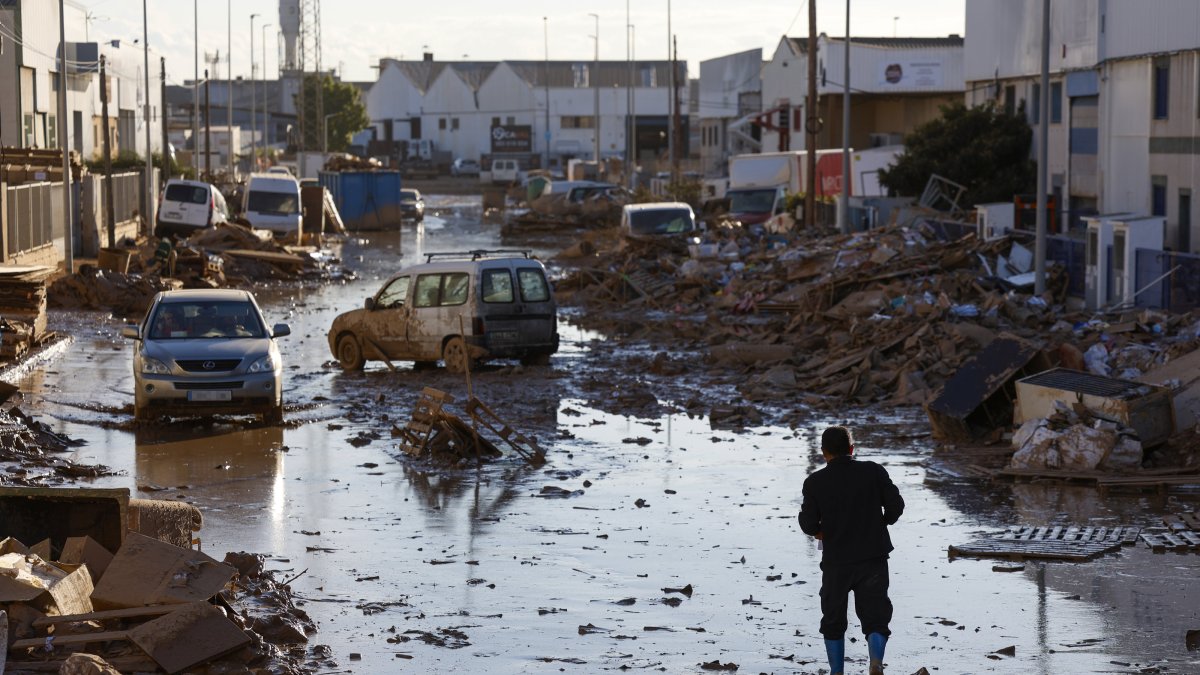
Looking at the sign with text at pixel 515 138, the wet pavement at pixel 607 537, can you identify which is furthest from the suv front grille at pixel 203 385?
the sign with text at pixel 515 138

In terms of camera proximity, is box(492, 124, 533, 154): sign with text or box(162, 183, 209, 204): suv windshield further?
box(492, 124, 533, 154): sign with text

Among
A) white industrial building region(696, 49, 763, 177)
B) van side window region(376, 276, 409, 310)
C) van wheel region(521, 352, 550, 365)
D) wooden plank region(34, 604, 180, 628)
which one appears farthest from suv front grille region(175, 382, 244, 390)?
white industrial building region(696, 49, 763, 177)

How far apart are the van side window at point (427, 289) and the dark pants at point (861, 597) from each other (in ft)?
50.9

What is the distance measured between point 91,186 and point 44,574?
1534 inches

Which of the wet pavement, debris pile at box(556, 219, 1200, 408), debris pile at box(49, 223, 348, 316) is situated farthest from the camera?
debris pile at box(49, 223, 348, 316)

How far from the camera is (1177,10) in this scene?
35.6m

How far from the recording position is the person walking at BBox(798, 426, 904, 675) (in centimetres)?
880

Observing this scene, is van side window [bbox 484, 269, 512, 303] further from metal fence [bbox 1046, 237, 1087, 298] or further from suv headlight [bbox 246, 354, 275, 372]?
metal fence [bbox 1046, 237, 1087, 298]

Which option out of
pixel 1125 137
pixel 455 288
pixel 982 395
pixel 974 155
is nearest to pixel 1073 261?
pixel 1125 137

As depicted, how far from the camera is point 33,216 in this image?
39500mm

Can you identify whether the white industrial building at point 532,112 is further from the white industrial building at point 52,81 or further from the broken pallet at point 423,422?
the broken pallet at point 423,422

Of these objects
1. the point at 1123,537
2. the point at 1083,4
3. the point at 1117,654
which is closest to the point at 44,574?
the point at 1117,654

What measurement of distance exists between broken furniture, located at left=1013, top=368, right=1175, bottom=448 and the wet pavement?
123 centimetres

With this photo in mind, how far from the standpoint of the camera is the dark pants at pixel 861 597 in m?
8.81
